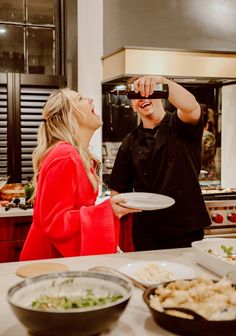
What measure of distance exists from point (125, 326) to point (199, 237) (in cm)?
143

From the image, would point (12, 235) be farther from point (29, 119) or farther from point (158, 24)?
point (158, 24)

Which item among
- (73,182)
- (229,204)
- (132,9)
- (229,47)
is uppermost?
(132,9)

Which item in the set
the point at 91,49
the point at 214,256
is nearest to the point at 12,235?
the point at 91,49

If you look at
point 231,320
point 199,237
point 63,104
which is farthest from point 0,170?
point 231,320

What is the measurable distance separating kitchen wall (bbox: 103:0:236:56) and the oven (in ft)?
4.15

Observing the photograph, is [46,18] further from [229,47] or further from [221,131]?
[221,131]

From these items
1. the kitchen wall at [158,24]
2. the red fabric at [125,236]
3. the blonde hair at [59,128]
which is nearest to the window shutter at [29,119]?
the kitchen wall at [158,24]

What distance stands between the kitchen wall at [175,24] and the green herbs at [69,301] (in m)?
2.70

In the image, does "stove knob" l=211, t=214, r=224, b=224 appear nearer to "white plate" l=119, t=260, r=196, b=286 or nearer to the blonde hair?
the blonde hair

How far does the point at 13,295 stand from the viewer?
122 cm

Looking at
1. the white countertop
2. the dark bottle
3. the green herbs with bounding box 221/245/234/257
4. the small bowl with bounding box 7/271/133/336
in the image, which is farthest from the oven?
the small bowl with bounding box 7/271/133/336

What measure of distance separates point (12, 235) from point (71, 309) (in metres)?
2.42

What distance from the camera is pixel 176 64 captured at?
141 inches

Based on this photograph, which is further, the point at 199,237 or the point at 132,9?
the point at 132,9
